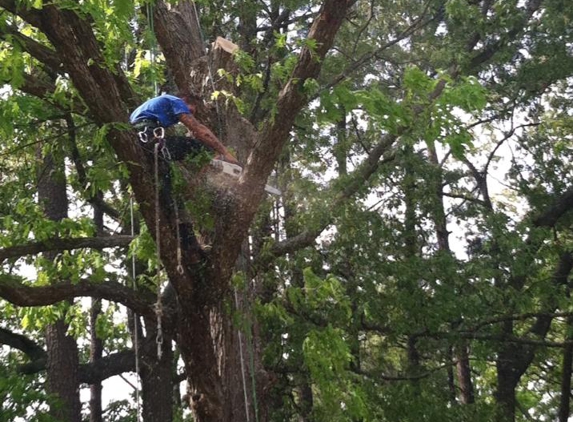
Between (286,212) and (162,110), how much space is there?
5.69 meters

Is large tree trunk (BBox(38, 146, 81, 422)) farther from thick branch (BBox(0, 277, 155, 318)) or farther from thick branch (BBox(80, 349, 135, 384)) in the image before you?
thick branch (BBox(0, 277, 155, 318))

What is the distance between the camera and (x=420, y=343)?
9.27 metres

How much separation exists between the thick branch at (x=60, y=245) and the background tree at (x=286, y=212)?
0.02 metres

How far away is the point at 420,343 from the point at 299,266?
7.40ft

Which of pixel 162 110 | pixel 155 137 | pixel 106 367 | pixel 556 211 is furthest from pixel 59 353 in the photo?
pixel 556 211

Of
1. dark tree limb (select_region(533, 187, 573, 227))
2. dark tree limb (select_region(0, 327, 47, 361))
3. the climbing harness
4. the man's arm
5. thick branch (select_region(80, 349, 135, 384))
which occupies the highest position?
dark tree limb (select_region(533, 187, 573, 227))

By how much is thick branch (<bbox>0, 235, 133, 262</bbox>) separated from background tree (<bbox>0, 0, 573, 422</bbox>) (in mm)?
16

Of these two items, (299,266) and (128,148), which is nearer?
(128,148)

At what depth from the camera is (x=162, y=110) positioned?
4.50 meters

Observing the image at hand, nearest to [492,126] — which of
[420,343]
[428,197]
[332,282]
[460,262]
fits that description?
[428,197]

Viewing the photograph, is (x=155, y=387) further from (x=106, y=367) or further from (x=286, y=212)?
(x=286, y=212)

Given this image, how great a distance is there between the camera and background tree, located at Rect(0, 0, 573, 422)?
13.8 ft

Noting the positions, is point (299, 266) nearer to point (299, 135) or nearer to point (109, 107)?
point (299, 135)

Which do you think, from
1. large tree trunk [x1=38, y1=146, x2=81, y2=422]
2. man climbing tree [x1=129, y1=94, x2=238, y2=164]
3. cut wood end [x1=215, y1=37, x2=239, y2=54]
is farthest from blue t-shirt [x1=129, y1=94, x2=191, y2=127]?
large tree trunk [x1=38, y1=146, x2=81, y2=422]
